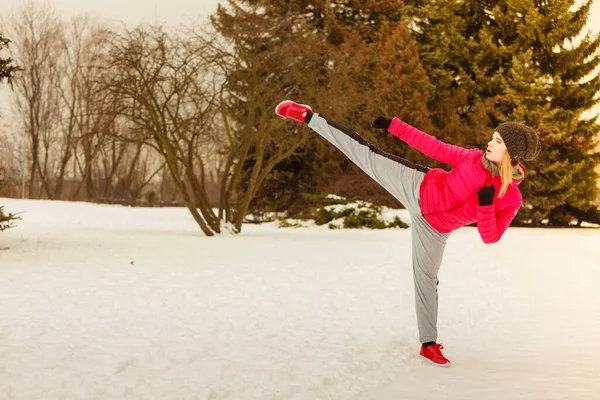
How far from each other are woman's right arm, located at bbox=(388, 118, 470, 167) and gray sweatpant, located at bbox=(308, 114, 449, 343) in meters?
0.14

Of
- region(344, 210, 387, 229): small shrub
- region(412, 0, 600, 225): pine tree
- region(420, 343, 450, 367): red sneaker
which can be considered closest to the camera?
region(420, 343, 450, 367): red sneaker

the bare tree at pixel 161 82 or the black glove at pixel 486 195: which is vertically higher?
the bare tree at pixel 161 82

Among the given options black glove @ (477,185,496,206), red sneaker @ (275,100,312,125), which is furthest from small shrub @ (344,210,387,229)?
black glove @ (477,185,496,206)

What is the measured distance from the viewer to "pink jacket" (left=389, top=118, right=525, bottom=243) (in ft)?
14.8

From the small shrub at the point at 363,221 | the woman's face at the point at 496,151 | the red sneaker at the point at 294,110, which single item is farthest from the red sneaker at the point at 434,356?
the small shrub at the point at 363,221

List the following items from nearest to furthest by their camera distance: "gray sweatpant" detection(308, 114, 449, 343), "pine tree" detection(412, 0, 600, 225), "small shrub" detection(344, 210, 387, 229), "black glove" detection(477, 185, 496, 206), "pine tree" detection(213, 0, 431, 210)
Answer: "black glove" detection(477, 185, 496, 206), "gray sweatpant" detection(308, 114, 449, 343), "small shrub" detection(344, 210, 387, 229), "pine tree" detection(213, 0, 431, 210), "pine tree" detection(412, 0, 600, 225)

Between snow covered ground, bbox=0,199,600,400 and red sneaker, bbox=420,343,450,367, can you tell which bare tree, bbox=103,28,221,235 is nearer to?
snow covered ground, bbox=0,199,600,400

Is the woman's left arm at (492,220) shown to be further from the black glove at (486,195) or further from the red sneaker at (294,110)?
the red sneaker at (294,110)

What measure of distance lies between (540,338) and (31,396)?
14.8ft

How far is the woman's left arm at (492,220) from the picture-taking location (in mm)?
A: 4453

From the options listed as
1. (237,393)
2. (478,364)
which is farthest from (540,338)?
(237,393)

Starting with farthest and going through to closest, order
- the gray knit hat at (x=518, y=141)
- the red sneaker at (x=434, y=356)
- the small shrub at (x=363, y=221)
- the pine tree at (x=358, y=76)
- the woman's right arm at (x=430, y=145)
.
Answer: the pine tree at (x=358, y=76)
the small shrub at (x=363, y=221)
the red sneaker at (x=434, y=356)
the woman's right arm at (x=430, y=145)
the gray knit hat at (x=518, y=141)

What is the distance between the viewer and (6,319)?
6.23m

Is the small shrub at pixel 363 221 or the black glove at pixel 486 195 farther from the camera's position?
the small shrub at pixel 363 221
